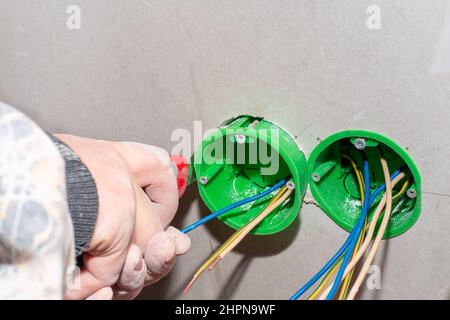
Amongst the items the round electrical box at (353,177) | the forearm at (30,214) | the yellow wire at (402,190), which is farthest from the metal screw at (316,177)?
the forearm at (30,214)

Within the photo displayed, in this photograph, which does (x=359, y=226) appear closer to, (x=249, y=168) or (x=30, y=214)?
(x=249, y=168)

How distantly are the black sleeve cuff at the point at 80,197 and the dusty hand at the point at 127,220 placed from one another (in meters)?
0.01

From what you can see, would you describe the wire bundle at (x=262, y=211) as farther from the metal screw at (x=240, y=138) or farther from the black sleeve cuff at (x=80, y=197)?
the black sleeve cuff at (x=80, y=197)

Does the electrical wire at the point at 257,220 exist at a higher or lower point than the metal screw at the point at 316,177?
lower

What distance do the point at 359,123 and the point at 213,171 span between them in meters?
0.22

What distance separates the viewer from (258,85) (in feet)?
2.40

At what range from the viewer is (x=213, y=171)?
0.78 metres

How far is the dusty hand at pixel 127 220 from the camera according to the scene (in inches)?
22.0

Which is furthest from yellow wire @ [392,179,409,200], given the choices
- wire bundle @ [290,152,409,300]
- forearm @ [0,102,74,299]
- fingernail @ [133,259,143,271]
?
forearm @ [0,102,74,299]

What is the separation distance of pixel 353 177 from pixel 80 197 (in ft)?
1.37

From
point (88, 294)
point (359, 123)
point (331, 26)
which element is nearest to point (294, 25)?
point (331, 26)

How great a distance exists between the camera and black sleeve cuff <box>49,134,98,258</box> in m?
0.51

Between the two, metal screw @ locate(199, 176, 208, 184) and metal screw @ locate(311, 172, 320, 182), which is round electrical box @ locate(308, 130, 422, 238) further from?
metal screw @ locate(199, 176, 208, 184)

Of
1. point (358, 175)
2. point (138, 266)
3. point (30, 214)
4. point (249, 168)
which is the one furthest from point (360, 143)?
point (30, 214)
